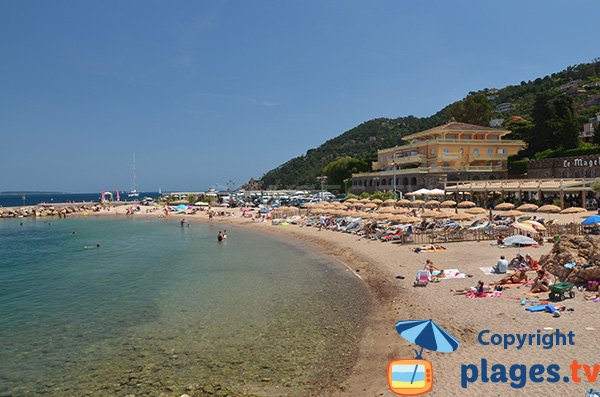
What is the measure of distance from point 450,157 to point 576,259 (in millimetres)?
36399

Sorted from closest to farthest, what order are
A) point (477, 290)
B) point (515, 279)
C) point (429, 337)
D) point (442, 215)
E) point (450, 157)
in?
point (429, 337), point (477, 290), point (515, 279), point (442, 215), point (450, 157)

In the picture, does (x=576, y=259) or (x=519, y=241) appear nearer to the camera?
(x=576, y=259)

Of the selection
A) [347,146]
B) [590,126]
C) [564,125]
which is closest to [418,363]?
[564,125]

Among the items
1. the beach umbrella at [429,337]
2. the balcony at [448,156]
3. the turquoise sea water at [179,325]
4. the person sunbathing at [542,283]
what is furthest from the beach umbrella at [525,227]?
the balcony at [448,156]

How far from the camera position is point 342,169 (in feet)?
247

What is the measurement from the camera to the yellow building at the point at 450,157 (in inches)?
1832

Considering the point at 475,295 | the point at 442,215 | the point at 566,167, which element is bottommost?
the point at 475,295

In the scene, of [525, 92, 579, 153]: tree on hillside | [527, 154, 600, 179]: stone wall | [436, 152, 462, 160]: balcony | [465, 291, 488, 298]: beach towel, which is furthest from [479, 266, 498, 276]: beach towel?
[525, 92, 579, 153]: tree on hillside

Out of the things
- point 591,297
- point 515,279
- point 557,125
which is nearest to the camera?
point 591,297

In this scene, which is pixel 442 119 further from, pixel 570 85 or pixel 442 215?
pixel 442 215

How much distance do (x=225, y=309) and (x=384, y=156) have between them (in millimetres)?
49591

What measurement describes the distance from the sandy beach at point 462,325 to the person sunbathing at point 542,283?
1.16 ft

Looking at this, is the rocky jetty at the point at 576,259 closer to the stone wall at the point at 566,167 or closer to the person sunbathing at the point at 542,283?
the person sunbathing at the point at 542,283

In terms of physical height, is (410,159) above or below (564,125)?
below
